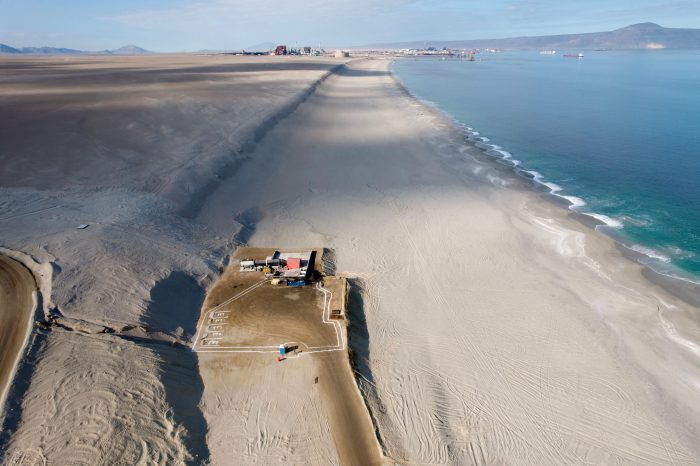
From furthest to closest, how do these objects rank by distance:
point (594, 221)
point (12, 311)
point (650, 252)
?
1. point (594, 221)
2. point (650, 252)
3. point (12, 311)

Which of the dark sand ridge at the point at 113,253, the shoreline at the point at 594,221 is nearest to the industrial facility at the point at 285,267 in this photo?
the dark sand ridge at the point at 113,253

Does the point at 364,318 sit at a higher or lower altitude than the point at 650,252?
lower

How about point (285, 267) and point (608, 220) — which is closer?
point (285, 267)

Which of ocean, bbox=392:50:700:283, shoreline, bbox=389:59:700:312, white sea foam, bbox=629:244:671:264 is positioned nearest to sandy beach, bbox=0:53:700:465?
shoreline, bbox=389:59:700:312

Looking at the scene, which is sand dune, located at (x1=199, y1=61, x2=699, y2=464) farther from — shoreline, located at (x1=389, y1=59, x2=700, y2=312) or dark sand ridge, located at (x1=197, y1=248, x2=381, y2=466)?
dark sand ridge, located at (x1=197, y1=248, x2=381, y2=466)

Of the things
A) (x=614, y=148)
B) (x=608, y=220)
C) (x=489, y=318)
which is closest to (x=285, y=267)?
(x=489, y=318)

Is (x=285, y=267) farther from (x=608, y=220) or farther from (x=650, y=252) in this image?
(x=608, y=220)
